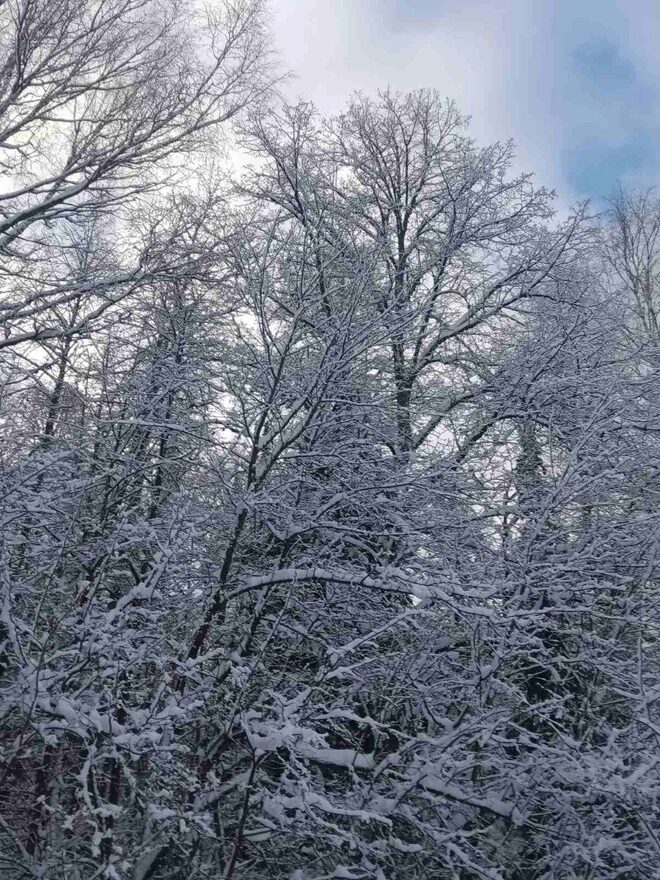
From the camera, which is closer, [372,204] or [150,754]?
[150,754]

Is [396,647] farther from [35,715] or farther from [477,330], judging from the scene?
[477,330]

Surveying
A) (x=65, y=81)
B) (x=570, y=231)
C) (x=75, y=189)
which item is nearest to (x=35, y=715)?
(x=75, y=189)

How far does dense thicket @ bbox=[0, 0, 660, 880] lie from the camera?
4637 mm

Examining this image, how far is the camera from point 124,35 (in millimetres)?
6938

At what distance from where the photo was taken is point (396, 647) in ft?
21.4

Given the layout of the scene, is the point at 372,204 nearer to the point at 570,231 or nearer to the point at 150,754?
the point at 570,231

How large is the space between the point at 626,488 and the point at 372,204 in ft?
17.6

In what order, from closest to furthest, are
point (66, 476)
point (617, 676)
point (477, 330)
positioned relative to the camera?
1. point (617, 676)
2. point (66, 476)
3. point (477, 330)

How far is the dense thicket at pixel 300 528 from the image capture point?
Answer: 4.64 m

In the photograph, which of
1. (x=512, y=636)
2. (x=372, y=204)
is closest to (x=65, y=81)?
(x=372, y=204)

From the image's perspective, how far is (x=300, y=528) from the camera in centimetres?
560

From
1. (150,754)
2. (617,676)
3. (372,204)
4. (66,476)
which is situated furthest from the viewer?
(372,204)

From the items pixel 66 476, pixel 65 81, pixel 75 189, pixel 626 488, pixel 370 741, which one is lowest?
pixel 370 741

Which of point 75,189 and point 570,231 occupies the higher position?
point 570,231
